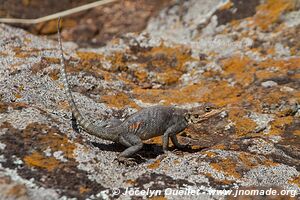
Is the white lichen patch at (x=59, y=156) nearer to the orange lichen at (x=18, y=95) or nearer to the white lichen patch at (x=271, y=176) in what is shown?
the orange lichen at (x=18, y=95)

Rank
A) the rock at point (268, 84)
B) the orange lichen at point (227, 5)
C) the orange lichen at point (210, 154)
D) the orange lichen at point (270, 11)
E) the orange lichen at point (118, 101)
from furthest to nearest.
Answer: the orange lichen at point (227, 5)
the orange lichen at point (270, 11)
the rock at point (268, 84)
the orange lichen at point (118, 101)
the orange lichen at point (210, 154)

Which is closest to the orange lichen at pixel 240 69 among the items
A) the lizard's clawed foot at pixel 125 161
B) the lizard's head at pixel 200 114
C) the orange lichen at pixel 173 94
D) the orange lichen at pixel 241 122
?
the orange lichen at pixel 173 94

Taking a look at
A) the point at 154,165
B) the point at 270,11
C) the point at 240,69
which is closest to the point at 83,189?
the point at 154,165

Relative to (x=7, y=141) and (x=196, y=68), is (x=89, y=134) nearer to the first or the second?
(x=7, y=141)

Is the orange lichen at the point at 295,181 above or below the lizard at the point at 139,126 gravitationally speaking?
below

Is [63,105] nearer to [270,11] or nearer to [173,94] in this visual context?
[173,94]

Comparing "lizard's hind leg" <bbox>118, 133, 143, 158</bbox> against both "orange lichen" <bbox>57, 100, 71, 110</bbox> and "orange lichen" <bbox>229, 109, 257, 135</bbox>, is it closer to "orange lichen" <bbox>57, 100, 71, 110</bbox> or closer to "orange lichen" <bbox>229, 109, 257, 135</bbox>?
"orange lichen" <bbox>57, 100, 71, 110</bbox>

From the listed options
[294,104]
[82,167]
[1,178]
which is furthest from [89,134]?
[294,104]

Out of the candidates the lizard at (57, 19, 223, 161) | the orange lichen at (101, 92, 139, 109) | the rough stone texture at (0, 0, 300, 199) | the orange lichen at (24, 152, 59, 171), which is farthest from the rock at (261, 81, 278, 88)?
the orange lichen at (24, 152, 59, 171)
